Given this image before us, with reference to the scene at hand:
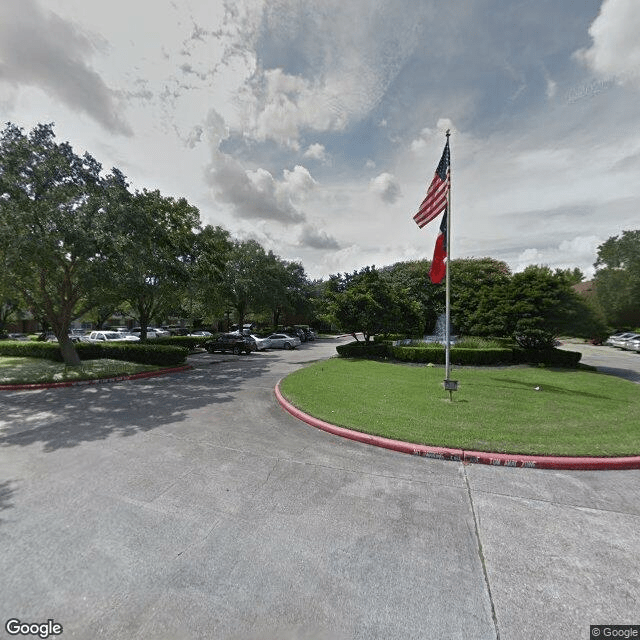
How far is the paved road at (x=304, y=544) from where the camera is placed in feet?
8.52

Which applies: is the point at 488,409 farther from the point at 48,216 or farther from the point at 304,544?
the point at 48,216

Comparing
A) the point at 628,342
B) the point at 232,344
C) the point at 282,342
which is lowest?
the point at 628,342

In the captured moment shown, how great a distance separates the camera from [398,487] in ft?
15.3

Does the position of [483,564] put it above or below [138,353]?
below

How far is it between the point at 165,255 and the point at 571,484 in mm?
16776

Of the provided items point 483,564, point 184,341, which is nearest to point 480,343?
point 483,564

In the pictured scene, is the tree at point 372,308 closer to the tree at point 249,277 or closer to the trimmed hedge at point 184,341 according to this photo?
the trimmed hedge at point 184,341

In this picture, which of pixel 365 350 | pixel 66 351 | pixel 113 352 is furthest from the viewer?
pixel 365 350

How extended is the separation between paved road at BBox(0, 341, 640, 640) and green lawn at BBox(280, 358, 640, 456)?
788 millimetres

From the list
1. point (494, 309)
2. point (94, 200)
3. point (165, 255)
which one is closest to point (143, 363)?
point (165, 255)

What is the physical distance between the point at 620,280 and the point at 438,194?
42210mm

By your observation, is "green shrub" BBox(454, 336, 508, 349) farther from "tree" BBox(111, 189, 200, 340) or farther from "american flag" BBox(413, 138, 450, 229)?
"tree" BBox(111, 189, 200, 340)

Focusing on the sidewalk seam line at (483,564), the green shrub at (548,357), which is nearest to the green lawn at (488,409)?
the sidewalk seam line at (483,564)

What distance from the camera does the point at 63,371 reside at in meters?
13.1
